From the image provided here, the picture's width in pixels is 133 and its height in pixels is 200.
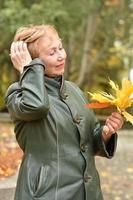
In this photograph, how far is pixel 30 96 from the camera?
3006 millimetres


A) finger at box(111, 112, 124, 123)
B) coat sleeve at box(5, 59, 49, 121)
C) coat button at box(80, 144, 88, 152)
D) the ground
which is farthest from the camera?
the ground

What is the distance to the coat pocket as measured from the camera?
10.1ft

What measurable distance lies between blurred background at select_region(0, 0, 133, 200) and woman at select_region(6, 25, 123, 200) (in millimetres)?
4864

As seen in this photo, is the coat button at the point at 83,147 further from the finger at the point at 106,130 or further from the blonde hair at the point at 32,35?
the blonde hair at the point at 32,35

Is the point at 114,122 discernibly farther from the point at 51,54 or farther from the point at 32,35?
the point at 32,35

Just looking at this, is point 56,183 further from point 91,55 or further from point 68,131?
point 91,55

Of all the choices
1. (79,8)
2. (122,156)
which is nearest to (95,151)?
(122,156)

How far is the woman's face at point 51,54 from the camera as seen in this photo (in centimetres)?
320

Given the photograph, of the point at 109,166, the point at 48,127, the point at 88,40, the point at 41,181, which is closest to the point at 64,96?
the point at 48,127

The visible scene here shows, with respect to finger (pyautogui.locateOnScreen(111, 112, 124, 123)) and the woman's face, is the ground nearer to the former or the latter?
the woman's face

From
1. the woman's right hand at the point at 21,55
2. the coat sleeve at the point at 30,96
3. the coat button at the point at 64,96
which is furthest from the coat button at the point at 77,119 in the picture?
the woman's right hand at the point at 21,55

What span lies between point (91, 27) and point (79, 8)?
3460mm

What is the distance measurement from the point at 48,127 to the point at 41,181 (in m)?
0.32

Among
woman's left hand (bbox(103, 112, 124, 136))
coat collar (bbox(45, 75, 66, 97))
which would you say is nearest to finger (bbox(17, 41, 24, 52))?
coat collar (bbox(45, 75, 66, 97))
